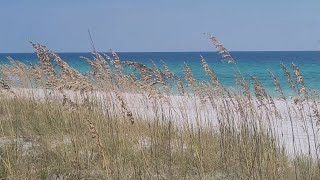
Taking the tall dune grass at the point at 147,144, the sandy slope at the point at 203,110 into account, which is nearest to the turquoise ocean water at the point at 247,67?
the tall dune grass at the point at 147,144

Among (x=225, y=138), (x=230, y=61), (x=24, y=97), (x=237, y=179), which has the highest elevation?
(x=24, y=97)

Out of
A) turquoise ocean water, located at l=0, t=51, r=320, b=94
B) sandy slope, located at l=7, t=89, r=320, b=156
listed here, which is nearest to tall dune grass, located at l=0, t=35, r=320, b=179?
sandy slope, located at l=7, t=89, r=320, b=156

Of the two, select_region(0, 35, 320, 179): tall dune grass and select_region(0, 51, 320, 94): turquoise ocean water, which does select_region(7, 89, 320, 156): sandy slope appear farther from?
select_region(0, 51, 320, 94): turquoise ocean water

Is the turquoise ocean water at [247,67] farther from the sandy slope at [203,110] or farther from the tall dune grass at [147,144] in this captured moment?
the sandy slope at [203,110]

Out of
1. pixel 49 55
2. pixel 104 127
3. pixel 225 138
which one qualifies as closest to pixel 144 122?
pixel 104 127

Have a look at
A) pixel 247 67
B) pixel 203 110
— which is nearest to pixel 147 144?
pixel 203 110

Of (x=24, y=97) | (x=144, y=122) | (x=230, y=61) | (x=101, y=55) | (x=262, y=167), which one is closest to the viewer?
(x=262, y=167)

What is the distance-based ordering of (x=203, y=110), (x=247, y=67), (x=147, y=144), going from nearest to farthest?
(x=147, y=144), (x=203, y=110), (x=247, y=67)

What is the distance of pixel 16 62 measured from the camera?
800 centimetres

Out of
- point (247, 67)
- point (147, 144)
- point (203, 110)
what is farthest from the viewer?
point (247, 67)

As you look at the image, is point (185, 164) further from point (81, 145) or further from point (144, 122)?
point (144, 122)

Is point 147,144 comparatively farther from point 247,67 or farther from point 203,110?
point 247,67

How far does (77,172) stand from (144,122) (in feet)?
6.14

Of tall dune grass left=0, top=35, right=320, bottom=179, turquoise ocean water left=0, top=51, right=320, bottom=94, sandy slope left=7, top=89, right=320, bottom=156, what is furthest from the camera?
turquoise ocean water left=0, top=51, right=320, bottom=94
